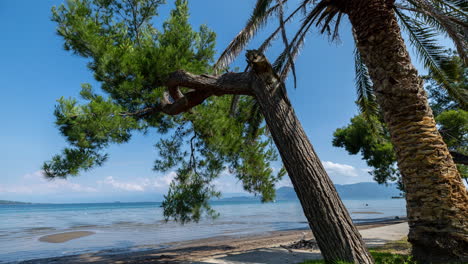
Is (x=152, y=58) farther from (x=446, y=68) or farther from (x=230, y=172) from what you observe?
(x=446, y=68)

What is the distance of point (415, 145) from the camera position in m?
3.94

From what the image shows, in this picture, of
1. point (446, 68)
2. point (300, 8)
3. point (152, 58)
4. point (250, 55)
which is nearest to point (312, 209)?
point (250, 55)

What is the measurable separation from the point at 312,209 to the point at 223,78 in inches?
94.0

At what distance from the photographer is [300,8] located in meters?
5.79

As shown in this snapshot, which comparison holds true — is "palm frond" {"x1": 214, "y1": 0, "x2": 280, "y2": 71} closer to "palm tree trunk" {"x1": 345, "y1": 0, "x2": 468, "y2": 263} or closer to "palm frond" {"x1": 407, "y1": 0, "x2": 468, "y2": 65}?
"palm tree trunk" {"x1": 345, "y1": 0, "x2": 468, "y2": 263}

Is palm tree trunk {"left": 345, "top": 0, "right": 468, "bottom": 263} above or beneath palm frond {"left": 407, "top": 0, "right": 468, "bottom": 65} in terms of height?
beneath

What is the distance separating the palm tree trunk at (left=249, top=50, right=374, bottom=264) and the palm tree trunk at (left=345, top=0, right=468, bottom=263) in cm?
125

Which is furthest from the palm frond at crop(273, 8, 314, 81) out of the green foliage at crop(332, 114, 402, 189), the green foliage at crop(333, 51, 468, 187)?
the green foliage at crop(332, 114, 402, 189)

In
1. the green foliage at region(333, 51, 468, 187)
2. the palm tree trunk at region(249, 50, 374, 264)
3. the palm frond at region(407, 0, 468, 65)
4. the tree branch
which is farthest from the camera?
the green foliage at region(333, 51, 468, 187)

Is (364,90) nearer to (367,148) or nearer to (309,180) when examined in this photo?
(309,180)

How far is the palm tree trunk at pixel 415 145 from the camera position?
3625mm

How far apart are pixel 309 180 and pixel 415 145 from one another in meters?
1.93

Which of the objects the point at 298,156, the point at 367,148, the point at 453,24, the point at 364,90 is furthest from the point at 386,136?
the point at 298,156

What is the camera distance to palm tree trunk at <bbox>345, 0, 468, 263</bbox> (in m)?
3.62
